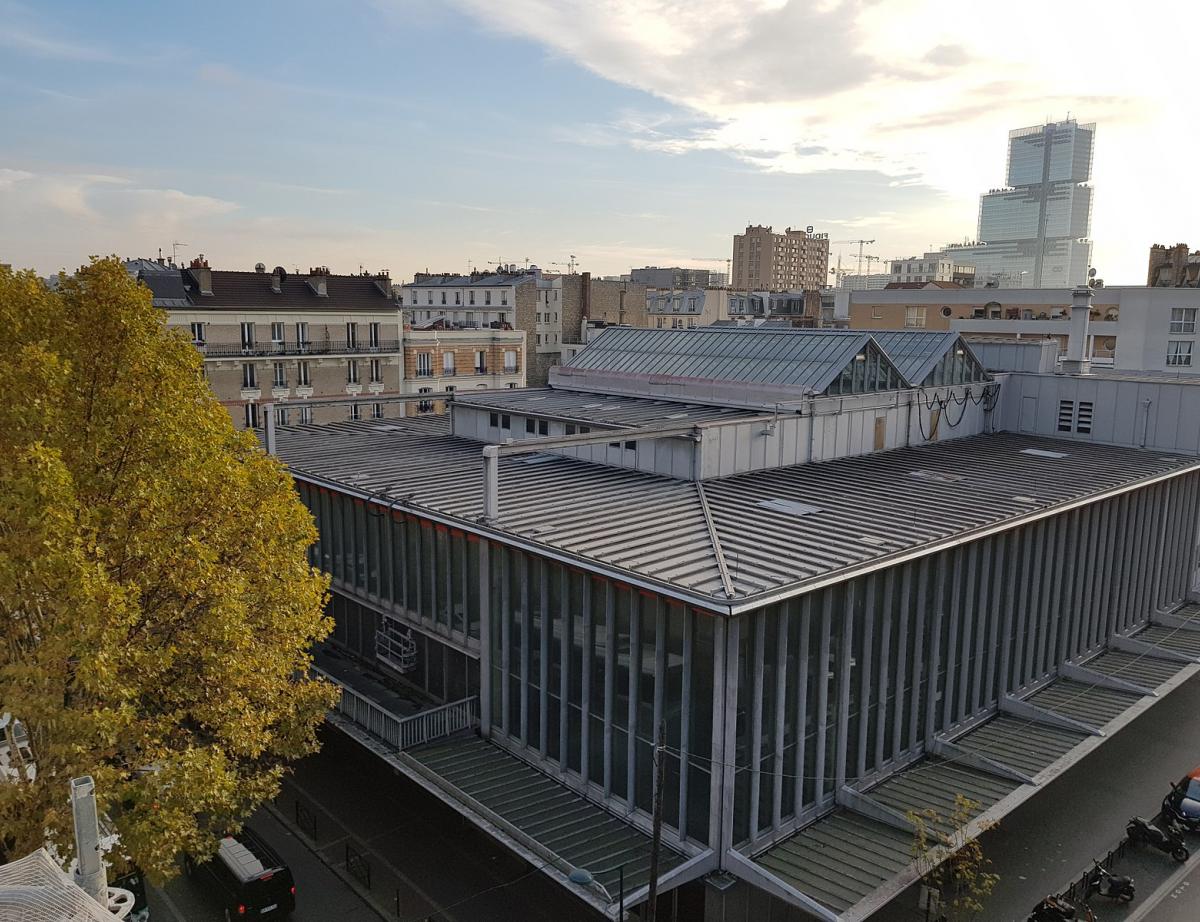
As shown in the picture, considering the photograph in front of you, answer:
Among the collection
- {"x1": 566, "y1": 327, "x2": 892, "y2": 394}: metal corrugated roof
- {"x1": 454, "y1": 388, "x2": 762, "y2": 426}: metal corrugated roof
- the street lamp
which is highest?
{"x1": 566, "y1": 327, "x2": 892, "y2": 394}: metal corrugated roof

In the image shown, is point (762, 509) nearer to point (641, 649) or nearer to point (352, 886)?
point (641, 649)

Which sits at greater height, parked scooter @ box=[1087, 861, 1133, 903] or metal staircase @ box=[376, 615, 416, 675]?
metal staircase @ box=[376, 615, 416, 675]

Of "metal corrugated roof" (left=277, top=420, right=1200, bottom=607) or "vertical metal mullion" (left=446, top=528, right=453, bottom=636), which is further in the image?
"vertical metal mullion" (left=446, top=528, right=453, bottom=636)

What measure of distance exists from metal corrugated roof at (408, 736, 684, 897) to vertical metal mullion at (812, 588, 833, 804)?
3.53m

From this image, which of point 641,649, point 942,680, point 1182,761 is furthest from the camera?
point 1182,761

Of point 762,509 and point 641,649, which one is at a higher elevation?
point 762,509

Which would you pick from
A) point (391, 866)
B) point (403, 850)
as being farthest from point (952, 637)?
point (391, 866)

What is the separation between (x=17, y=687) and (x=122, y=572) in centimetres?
232

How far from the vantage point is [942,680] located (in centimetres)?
2222

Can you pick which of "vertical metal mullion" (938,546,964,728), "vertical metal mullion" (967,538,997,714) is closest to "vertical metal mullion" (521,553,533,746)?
"vertical metal mullion" (938,546,964,728)

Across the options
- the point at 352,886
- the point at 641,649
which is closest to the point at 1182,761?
the point at 641,649

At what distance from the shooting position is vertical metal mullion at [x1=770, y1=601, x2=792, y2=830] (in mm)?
17625

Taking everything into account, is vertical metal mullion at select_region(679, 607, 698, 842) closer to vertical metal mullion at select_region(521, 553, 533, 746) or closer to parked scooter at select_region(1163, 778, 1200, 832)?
vertical metal mullion at select_region(521, 553, 533, 746)

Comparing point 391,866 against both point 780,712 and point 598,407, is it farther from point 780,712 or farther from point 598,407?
point 598,407
